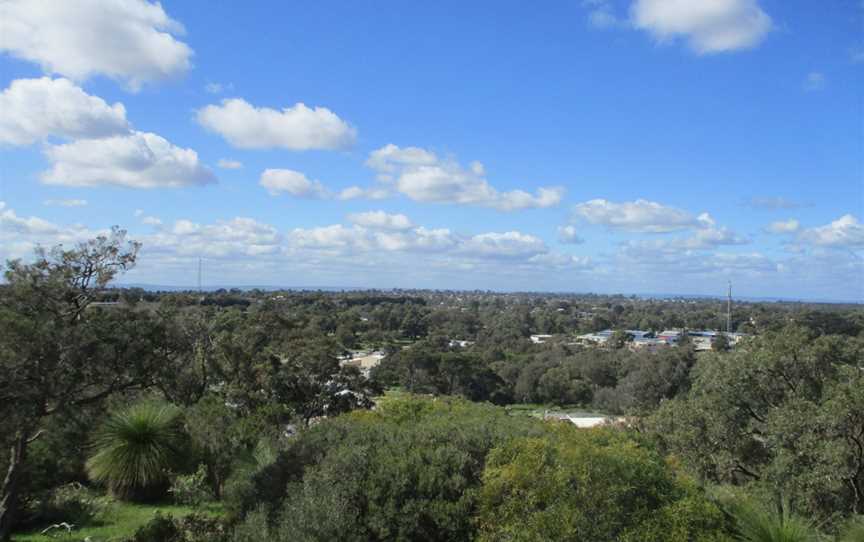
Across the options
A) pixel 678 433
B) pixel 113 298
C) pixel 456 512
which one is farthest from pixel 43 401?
pixel 678 433

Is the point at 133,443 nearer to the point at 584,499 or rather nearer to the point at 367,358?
the point at 584,499

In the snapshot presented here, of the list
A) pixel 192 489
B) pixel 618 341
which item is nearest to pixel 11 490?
pixel 192 489

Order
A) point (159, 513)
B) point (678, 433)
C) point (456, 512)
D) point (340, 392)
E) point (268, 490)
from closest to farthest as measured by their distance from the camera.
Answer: point (456, 512) < point (268, 490) < point (159, 513) < point (678, 433) < point (340, 392)

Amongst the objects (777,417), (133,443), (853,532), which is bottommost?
(853,532)

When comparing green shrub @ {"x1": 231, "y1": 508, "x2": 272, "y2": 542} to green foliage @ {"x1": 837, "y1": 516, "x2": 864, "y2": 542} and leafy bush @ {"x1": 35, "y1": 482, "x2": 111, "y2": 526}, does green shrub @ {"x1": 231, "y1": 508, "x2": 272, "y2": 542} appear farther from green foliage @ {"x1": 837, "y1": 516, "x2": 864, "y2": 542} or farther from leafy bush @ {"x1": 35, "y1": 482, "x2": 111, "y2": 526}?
green foliage @ {"x1": 837, "y1": 516, "x2": 864, "y2": 542}

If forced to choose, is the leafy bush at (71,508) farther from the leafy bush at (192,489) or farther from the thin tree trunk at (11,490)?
the thin tree trunk at (11,490)

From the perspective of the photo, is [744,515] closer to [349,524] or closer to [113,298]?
[349,524]

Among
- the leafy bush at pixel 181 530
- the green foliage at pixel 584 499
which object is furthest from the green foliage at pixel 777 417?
the leafy bush at pixel 181 530
